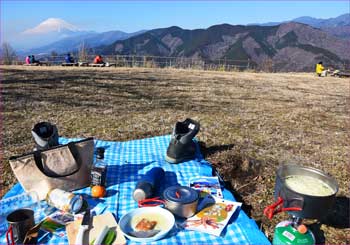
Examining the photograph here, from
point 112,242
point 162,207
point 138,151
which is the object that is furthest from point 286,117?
point 112,242

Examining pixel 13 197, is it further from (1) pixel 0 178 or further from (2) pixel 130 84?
(2) pixel 130 84

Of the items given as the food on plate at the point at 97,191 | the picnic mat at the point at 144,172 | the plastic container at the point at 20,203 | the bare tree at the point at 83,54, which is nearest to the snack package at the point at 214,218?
the picnic mat at the point at 144,172

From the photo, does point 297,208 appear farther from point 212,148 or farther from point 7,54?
point 7,54

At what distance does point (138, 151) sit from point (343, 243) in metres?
2.35

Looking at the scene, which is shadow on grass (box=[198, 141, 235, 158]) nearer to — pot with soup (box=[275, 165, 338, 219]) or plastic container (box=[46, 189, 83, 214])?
pot with soup (box=[275, 165, 338, 219])

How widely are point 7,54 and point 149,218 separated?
67.1ft

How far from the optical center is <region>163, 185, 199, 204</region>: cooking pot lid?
2.32m

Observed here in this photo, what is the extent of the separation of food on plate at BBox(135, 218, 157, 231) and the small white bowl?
0.08ft

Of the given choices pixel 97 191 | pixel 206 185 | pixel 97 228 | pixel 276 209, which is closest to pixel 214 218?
pixel 276 209

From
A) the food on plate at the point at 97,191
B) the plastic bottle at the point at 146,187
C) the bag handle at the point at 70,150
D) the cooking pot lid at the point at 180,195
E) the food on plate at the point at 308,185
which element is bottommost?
the food on plate at the point at 97,191

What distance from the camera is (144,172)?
324 cm

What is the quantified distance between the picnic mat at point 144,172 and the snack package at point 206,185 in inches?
3.5

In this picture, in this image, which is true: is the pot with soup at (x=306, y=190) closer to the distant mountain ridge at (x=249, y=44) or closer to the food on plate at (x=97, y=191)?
the food on plate at (x=97, y=191)

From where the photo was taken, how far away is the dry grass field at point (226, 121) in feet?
11.6
